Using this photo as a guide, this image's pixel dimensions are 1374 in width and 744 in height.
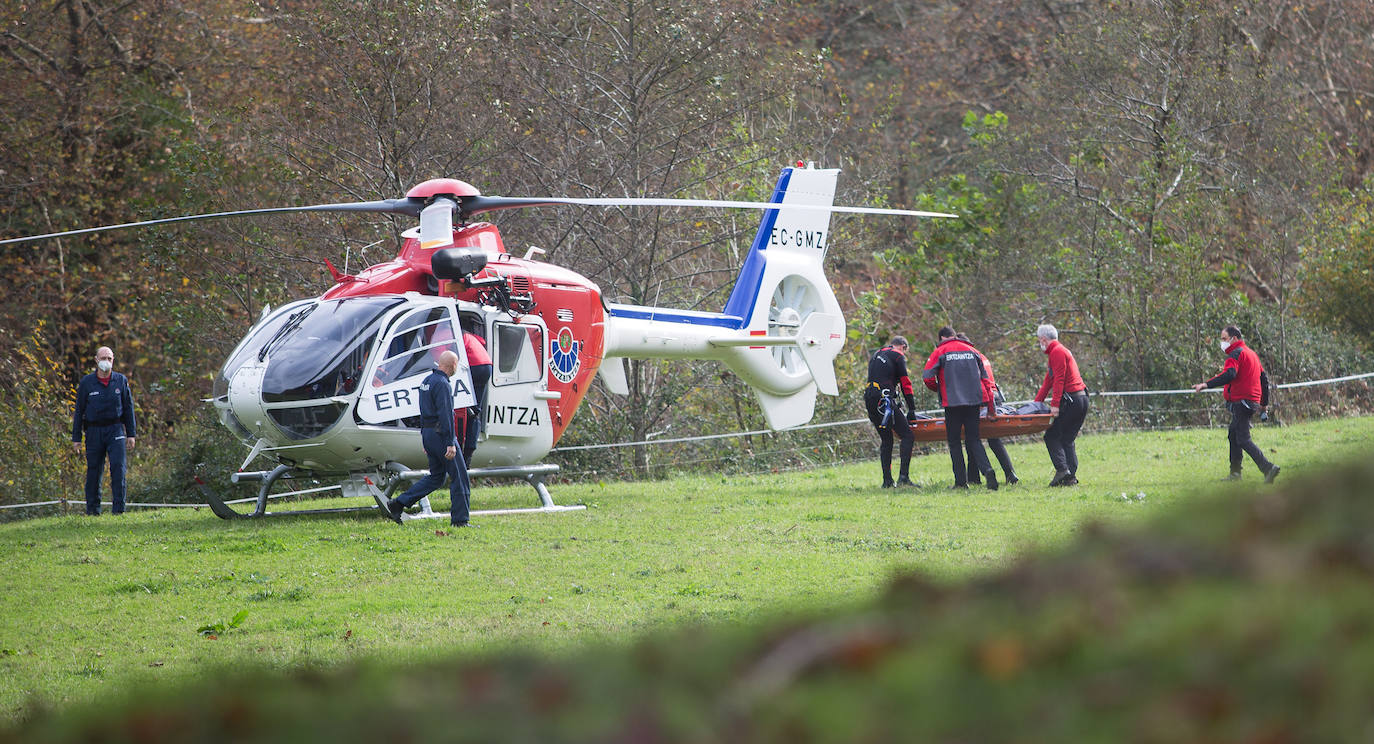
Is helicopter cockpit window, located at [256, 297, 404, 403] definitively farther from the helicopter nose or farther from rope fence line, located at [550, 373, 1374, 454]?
rope fence line, located at [550, 373, 1374, 454]

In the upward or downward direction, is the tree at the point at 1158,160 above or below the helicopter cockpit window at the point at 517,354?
above

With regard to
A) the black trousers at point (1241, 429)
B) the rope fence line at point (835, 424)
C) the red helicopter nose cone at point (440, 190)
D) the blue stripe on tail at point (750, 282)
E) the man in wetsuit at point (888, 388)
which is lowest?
the rope fence line at point (835, 424)

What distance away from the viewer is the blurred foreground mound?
1442mm

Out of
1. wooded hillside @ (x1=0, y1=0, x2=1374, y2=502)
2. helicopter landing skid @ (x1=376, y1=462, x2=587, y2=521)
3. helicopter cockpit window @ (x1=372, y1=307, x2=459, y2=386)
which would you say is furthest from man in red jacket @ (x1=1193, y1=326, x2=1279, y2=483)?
wooded hillside @ (x1=0, y1=0, x2=1374, y2=502)

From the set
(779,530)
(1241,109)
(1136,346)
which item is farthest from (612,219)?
(1241,109)

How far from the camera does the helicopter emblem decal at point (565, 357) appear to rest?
1473 centimetres

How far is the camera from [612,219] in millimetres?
23297

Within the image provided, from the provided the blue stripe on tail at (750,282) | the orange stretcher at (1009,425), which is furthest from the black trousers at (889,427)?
the blue stripe on tail at (750,282)

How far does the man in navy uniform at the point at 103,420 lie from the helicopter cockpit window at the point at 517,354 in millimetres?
4827

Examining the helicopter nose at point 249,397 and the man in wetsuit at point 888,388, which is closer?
the helicopter nose at point 249,397

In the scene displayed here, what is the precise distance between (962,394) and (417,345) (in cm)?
599

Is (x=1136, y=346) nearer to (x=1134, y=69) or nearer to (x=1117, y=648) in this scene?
(x=1134, y=69)

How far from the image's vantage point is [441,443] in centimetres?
1247

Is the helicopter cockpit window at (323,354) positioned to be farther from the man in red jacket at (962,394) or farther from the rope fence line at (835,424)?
the rope fence line at (835,424)
